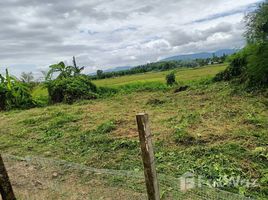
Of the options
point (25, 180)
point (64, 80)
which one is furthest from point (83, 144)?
point (64, 80)

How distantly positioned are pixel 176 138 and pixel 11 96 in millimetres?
9244

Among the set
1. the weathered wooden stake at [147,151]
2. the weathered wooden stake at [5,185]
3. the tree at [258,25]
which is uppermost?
the tree at [258,25]

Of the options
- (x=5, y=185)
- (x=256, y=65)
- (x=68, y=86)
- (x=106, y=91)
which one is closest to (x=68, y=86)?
(x=68, y=86)

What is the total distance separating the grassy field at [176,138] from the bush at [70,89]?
12.3 feet

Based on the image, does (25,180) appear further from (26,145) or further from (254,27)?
(254,27)

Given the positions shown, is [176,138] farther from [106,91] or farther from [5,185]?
[106,91]

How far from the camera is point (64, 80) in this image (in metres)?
12.2

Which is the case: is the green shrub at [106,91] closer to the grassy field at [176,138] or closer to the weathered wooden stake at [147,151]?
the grassy field at [176,138]

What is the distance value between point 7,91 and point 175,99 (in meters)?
7.06

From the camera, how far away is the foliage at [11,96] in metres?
11.8

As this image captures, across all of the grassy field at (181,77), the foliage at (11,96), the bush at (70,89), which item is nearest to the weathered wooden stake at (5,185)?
the bush at (70,89)

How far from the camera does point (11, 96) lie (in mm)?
11938

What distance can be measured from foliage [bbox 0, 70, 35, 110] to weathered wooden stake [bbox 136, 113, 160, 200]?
1082cm

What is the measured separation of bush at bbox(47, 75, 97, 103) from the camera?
11750 mm
